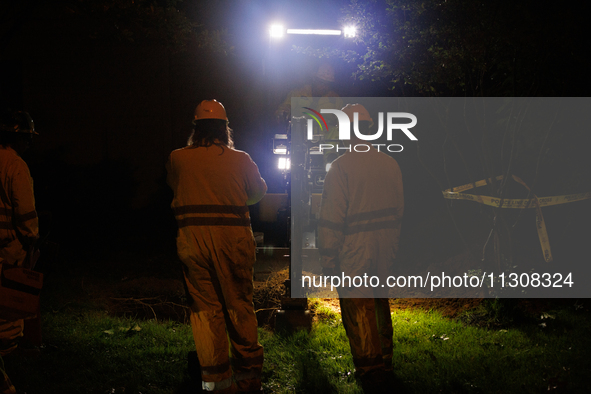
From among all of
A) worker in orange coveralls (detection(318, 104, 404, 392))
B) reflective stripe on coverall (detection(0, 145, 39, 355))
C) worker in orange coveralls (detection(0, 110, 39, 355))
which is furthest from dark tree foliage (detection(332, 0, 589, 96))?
reflective stripe on coverall (detection(0, 145, 39, 355))

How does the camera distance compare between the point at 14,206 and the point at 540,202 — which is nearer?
the point at 14,206

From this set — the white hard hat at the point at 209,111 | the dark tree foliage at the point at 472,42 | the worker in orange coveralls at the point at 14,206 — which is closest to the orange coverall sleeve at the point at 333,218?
the white hard hat at the point at 209,111

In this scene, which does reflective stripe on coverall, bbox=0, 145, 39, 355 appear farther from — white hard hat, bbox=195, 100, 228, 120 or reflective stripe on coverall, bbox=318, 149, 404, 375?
reflective stripe on coverall, bbox=318, 149, 404, 375

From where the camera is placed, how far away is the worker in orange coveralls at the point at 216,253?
130 inches

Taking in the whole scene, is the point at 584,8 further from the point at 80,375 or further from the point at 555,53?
the point at 80,375

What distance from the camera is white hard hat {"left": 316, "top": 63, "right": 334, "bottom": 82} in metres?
10.5

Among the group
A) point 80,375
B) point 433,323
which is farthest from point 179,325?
point 433,323

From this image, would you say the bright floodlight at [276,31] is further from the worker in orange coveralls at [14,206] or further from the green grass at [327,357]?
the green grass at [327,357]

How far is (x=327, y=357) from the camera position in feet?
13.9

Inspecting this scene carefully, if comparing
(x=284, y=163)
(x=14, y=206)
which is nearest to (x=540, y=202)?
(x=284, y=163)

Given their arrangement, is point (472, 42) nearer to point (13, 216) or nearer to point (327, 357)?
point (327, 357)

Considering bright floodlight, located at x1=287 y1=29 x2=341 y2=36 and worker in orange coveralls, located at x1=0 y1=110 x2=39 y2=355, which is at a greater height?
bright floodlight, located at x1=287 y1=29 x2=341 y2=36

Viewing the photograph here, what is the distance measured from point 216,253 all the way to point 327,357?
66.6 inches

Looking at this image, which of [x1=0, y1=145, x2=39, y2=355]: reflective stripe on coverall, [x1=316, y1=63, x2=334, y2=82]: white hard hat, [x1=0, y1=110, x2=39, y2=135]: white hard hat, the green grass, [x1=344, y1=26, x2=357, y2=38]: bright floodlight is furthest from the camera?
[x1=316, y1=63, x2=334, y2=82]: white hard hat
